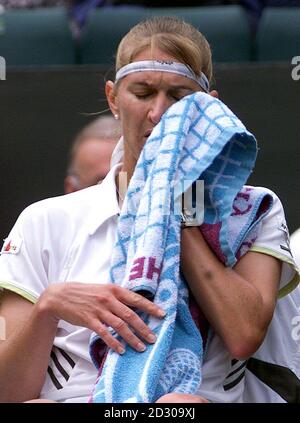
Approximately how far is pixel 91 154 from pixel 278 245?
1.17m

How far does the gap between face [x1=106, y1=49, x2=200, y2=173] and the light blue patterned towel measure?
8 centimetres

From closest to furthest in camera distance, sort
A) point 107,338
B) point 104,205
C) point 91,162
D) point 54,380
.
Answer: point 107,338, point 54,380, point 104,205, point 91,162

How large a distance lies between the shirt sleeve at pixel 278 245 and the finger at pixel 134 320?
34cm

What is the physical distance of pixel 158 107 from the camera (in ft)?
7.84

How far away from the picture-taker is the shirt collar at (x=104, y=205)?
242 centimetres

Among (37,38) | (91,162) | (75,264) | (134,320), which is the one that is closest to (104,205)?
(75,264)

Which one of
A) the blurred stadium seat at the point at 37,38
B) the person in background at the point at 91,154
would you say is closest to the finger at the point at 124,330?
the person in background at the point at 91,154

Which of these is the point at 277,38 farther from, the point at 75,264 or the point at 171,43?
the point at 75,264

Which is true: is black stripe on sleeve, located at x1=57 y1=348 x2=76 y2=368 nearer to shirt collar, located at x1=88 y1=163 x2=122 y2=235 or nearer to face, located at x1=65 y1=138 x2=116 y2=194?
shirt collar, located at x1=88 y1=163 x2=122 y2=235

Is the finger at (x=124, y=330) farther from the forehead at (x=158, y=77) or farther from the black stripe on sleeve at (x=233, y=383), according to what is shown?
the forehead at (x=158, y=77)

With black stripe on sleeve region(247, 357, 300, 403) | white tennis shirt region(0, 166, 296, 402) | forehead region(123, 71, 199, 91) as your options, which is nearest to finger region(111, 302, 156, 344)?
white tennis shirt region(0, 166, 296, 402)

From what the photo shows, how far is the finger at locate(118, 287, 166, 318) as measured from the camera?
215 cm

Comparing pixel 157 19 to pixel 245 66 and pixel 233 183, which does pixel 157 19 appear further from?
pixel 245 66

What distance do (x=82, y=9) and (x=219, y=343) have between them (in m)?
2.27
